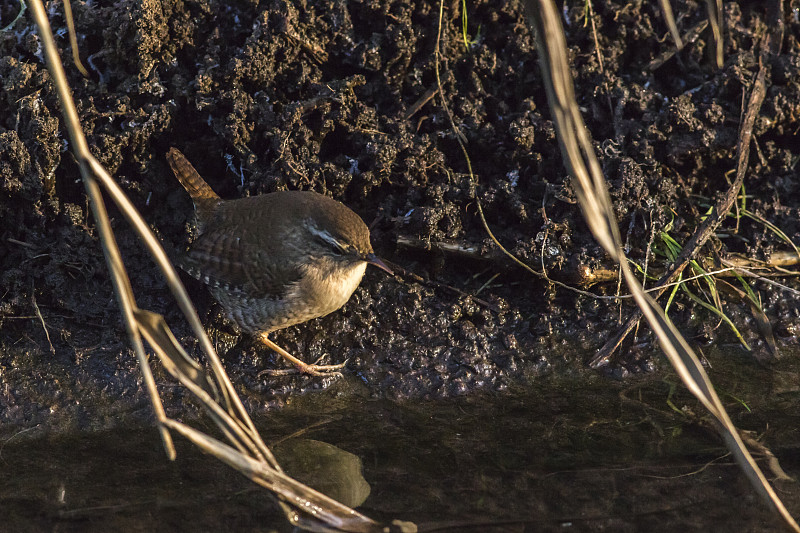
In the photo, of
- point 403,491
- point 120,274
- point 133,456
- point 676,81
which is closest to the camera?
point 120,274

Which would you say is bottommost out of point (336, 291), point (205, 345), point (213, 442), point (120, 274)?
point (336, 291)

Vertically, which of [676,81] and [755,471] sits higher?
[676,81]

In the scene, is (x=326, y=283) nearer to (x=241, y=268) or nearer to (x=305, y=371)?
(x=241, y=268)

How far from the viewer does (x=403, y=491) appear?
3322 millimetres

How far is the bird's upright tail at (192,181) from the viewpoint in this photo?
419 centimetres

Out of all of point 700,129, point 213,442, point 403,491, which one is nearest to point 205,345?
point 213,442

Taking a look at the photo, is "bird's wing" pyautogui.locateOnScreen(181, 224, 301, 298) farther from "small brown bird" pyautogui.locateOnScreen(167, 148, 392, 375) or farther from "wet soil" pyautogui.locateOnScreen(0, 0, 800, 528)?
"wet soil" pyautogui.locateOnScreen(0, 0, 800, 528)

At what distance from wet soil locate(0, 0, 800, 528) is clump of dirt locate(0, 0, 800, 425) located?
13 millimetres

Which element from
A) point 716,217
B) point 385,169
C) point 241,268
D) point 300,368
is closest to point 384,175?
point 385,169

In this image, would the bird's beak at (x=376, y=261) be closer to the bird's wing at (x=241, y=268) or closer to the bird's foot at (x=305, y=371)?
the bird's wing at (x=241, y=268)

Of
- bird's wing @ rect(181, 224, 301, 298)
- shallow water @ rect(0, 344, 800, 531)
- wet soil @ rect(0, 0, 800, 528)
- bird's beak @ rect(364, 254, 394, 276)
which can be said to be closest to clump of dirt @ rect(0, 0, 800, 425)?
wet soil @ rect(0, 0, 800, 528)

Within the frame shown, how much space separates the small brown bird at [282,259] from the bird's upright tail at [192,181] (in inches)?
5.8

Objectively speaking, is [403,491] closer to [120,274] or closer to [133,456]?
[133,456]

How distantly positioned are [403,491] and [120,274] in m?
1.66
